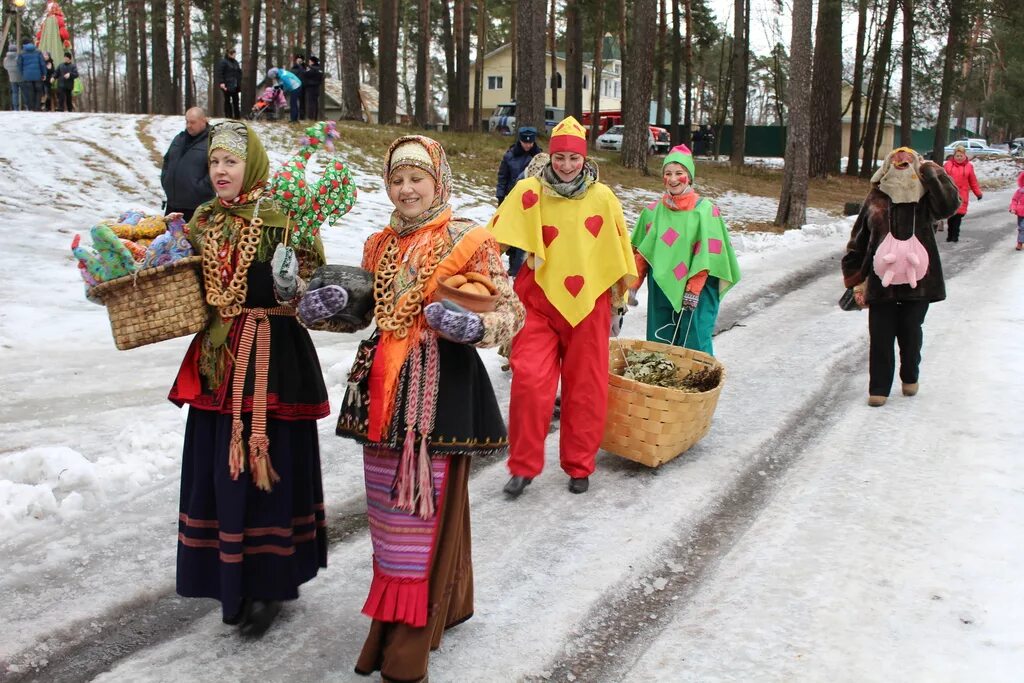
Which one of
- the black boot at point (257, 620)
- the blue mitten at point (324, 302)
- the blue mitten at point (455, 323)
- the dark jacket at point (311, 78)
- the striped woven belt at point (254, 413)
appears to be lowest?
the black boot at point (257, 620)

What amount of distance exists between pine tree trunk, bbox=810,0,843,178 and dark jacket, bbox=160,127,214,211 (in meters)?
21.4

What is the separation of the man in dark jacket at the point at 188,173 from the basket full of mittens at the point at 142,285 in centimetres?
501

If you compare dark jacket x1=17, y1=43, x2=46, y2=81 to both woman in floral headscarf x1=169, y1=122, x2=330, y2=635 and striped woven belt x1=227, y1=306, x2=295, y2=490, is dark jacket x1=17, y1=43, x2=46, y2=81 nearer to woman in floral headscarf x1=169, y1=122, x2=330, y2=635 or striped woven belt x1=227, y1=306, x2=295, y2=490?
woman in floral headscarf x1=169, y1=122, x2=330, y2=635

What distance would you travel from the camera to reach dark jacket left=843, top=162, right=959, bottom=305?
637 cm

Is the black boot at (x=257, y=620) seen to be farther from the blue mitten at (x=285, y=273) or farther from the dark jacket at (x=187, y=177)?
the dark jacket at (x=187, y=177)

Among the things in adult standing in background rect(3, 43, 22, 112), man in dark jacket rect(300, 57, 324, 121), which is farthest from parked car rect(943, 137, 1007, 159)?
adult standing in background rect(3, 43, 22, 112)

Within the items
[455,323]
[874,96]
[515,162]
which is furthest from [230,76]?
[874,96]

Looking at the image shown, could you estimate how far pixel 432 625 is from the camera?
3.20m

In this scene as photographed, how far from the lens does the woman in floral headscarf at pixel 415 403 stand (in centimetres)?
312

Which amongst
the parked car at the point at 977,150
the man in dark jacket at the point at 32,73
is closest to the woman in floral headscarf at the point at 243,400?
the man in dark jacket at the point at 32,73

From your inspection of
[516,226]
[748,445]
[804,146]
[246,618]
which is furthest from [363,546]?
[804,146]

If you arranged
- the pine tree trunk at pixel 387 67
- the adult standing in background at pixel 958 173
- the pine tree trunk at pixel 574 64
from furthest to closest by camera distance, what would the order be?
1. the pine tree trunk at pixel 574 64
2. the pine tree trunk at pixel 387 67
3. the adult standing in background at pixel 958 173

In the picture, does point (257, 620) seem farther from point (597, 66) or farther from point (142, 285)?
point (597, 66)

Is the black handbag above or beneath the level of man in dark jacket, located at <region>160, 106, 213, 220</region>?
beneath
